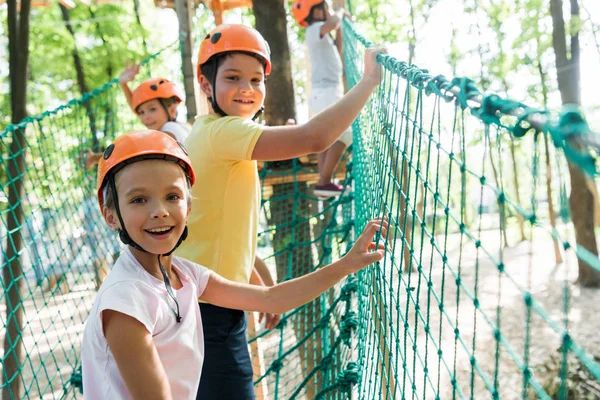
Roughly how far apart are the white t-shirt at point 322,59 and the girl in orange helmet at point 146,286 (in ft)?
9.12

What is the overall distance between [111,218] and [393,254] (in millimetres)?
660

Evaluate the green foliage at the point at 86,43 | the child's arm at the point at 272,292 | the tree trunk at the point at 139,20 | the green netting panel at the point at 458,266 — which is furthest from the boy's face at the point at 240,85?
the tree trunk at the point at 139,20

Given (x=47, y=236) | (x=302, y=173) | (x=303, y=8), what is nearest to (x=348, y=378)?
(x=302, y=173)

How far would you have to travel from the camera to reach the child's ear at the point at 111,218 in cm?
117

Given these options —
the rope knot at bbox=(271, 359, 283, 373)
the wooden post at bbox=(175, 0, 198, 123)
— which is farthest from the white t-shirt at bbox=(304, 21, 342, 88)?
the rope knot at bbox=(271, 359, 283, 373)

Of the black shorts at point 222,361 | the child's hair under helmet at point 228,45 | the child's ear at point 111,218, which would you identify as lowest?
the black shorts at point 222,361

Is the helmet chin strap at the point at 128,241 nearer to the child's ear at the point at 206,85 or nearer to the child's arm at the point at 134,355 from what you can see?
the child's arm at the point at 134,355

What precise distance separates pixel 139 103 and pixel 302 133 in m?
2.03

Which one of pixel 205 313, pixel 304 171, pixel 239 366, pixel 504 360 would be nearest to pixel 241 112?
pixel 205 313

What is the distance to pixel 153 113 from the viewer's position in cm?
319

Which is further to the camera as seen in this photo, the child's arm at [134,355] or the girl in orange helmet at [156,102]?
the girl in orange helmet at [156,102]

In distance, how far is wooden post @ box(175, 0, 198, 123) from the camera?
3.74 meters

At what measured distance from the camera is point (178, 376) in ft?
3.79

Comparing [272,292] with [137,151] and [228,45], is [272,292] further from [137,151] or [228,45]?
[228,45]
